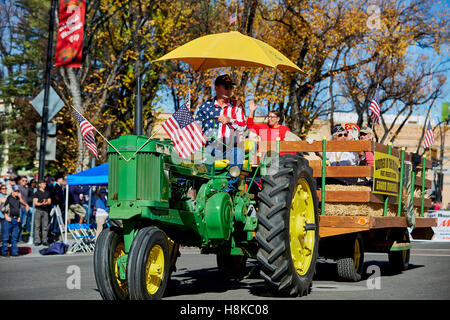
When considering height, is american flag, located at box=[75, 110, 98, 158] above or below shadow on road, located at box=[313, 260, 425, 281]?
above

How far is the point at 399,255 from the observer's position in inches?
471

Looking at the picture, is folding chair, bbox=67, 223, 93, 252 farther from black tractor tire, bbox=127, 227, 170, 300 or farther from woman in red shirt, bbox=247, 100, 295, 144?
black tractor tire, bbox=127, 227, 170, 300

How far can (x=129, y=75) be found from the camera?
32.1 m

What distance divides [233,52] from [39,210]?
11880 millimetres

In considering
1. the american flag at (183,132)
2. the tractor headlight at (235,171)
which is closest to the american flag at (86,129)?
the american flag at (183,132)

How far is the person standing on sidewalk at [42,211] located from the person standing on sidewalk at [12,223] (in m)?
1.95

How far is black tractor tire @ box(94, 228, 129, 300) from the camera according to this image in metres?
7.00

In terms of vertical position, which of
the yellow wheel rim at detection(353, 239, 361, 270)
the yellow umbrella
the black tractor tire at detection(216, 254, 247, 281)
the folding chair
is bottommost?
the folding chair

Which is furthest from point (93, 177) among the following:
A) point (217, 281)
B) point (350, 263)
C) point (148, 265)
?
point (148, 265)

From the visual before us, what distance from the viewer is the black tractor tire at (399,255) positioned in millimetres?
11258

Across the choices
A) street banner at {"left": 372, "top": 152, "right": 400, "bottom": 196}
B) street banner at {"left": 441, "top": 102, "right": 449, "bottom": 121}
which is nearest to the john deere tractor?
street banner at {"left": 372, "top": 152, "right": 400, "bottom": 196}

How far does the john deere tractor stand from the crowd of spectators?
33.0 feet

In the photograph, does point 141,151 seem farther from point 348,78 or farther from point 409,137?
point 409,137
